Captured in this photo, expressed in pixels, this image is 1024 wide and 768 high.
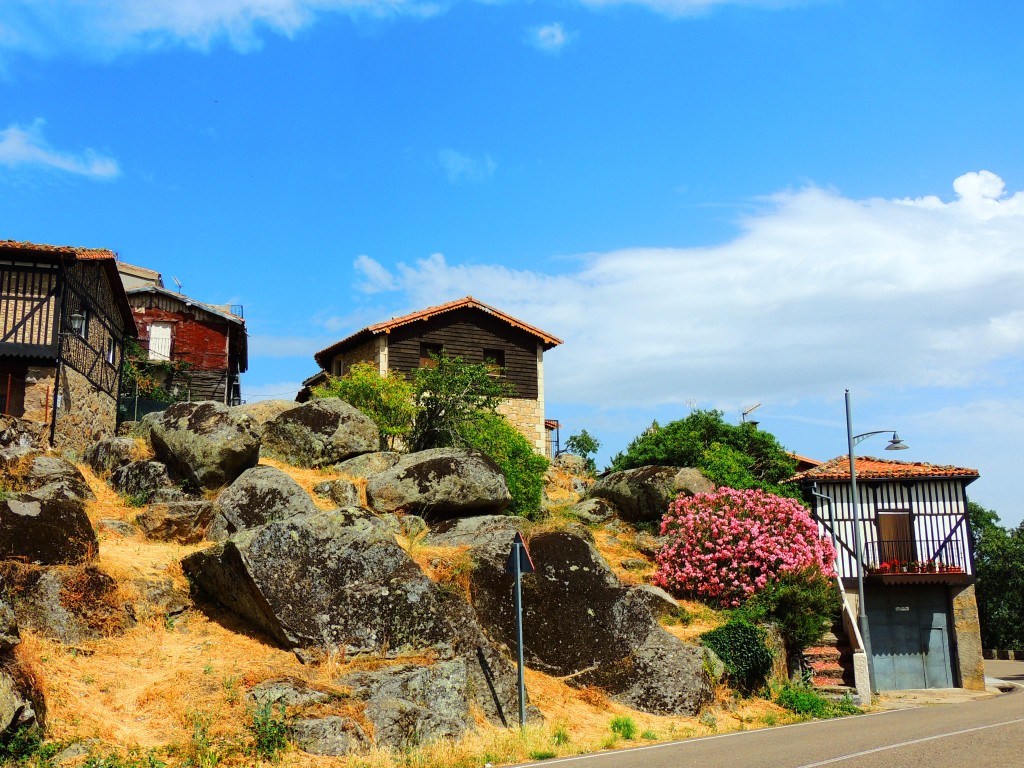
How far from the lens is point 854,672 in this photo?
66.6 feet

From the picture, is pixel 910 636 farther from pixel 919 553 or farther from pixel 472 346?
pixel 472 346

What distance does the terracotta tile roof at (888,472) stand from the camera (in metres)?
29.1

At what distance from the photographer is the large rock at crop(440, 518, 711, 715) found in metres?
15.3

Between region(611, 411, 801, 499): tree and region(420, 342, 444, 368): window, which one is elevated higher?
region(420, 342, 444, 368): window

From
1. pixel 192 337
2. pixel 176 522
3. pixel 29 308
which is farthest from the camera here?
pixel 192 337

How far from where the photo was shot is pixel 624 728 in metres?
13.4

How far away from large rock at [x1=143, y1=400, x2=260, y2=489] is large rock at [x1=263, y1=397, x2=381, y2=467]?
7.80 feet

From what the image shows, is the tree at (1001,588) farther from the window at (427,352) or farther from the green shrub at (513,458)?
the green shrub at (513,458)

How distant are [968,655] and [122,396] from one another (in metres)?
30.6

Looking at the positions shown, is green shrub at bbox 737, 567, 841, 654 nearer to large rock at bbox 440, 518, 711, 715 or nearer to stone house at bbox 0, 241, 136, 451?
large rock at bbox 440, 518, 711, 715

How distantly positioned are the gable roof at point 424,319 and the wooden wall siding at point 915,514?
1293cm

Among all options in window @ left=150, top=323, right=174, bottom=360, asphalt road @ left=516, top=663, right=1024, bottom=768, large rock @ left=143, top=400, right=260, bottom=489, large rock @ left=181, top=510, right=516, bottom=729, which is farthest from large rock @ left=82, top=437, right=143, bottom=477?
window @ left=150, top=323, right=174, bottom=360

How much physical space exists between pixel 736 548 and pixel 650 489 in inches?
249

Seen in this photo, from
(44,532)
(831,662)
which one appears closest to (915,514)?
(831,662)
